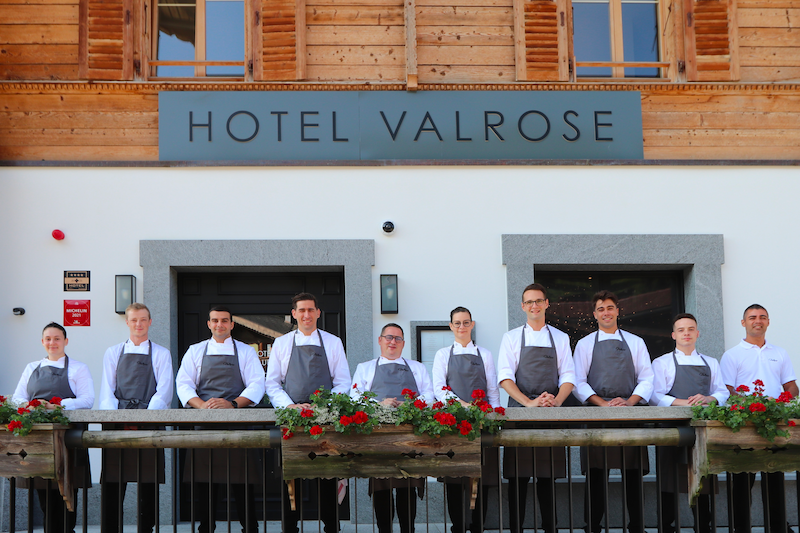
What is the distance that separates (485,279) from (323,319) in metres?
1.42

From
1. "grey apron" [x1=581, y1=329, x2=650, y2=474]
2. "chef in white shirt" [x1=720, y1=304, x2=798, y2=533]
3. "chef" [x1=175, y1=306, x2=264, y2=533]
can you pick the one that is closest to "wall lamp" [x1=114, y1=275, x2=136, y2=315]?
"chef" [x1=175, y1=306, x2=264, y2=533]

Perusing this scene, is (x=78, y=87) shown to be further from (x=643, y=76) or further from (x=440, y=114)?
(x=643, y=76)

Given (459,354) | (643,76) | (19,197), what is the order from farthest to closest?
(643,76), (19,197), (459,354)

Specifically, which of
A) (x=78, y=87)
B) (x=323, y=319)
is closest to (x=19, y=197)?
(x=78, y=87)

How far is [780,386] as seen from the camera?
584cm

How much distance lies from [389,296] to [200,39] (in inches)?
111

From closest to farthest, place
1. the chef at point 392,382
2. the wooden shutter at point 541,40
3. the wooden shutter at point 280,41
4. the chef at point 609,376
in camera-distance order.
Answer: the chef at point 392,382 → the chef at point 609,376 → the wooden shutter at point 280,41 → the wooden shutter at point 541,40

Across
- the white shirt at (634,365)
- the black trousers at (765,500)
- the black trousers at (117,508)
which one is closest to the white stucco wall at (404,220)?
the white shirt at (634,365)

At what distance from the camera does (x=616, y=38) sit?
7.38m

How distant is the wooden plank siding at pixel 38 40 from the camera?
6.89 m

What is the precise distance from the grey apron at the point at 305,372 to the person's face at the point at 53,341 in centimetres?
152

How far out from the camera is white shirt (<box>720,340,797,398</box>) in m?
5.83

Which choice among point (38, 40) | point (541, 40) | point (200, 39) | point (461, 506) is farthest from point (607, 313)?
point (38, 40)

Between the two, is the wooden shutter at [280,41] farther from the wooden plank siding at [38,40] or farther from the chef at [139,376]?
the chef at [139,376]
